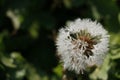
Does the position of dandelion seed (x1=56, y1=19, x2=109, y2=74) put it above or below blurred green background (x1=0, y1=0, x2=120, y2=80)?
below

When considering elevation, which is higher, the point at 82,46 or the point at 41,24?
the point at 41,24

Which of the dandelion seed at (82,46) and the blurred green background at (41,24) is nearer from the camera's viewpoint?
the dandelion seed at (82,46)

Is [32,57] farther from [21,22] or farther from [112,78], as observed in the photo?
[112,78]

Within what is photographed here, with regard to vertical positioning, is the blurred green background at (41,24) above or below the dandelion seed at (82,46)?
above

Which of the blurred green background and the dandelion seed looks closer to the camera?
the dandelion seed
